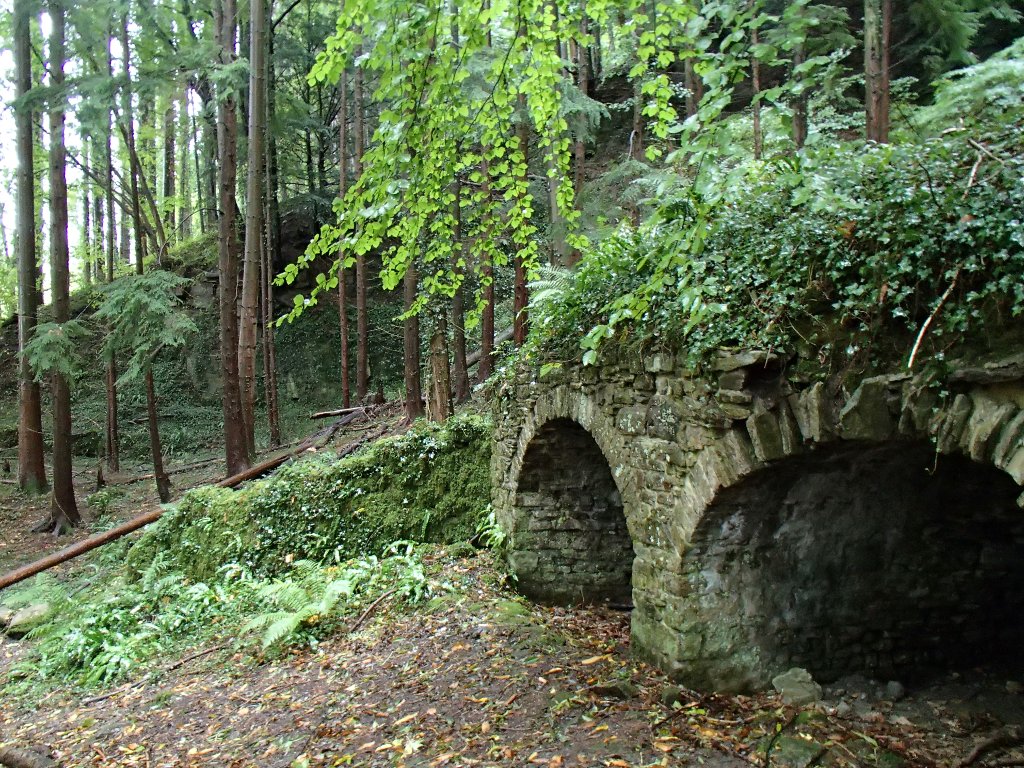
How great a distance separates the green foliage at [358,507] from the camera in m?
9.21

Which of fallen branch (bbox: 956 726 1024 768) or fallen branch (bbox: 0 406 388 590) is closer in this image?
fallen branch (bbox: 956 726 1024 768)

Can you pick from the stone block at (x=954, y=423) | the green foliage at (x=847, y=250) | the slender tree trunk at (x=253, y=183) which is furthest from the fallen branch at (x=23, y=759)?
the slender tree trunk at (x=253, y=183)

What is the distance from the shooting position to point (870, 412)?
3875mm

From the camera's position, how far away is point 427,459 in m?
9.48

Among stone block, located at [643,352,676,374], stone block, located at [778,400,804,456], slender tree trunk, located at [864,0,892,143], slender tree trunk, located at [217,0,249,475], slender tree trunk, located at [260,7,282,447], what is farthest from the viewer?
slender tree trunk, located at [260,7,282,447]

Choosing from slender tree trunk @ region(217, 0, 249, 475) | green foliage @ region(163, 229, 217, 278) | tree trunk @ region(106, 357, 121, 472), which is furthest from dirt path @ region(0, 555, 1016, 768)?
green foliage @ region(163, 229, 217, 278)

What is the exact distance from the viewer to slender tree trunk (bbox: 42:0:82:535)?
472 inches

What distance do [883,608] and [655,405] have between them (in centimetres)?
255

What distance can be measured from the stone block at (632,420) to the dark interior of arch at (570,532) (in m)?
1.81

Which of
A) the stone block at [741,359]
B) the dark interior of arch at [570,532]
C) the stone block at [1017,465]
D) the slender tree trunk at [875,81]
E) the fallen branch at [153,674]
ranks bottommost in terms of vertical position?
the fallen branch at [153,674]

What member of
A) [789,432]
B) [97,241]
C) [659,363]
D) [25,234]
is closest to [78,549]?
[25,234]

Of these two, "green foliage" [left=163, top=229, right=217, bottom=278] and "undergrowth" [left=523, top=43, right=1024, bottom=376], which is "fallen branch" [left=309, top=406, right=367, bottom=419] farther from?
"undergrowth" [left=523, top=43, right=1024, bottom=376]

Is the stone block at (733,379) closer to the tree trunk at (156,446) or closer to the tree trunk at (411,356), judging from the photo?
the tree trunk at (411,356)

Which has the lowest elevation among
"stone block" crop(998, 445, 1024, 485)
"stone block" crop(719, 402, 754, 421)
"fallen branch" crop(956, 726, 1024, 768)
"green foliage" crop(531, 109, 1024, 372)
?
"fallen branch" crop(956, 726, 1024, 768)
